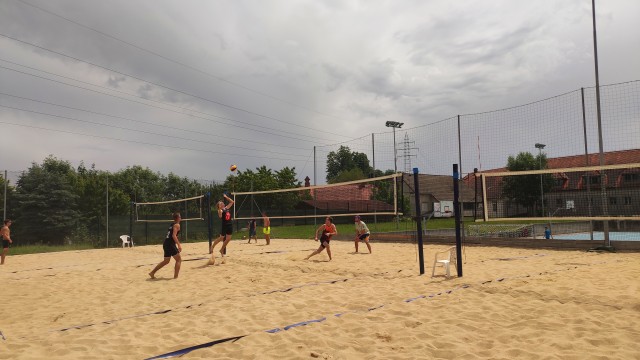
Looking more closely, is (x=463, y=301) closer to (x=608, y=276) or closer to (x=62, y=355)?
(x=608, y=276)

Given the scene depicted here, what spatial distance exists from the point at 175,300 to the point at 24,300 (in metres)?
2.47

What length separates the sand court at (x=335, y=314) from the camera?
3.72 m

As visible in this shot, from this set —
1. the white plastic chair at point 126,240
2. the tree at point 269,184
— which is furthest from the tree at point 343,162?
the white plastic chair at point 126,240

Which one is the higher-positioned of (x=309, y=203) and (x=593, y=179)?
(x=593, y=179)

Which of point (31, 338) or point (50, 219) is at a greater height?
point (50, 219)

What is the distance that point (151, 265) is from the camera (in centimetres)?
1023

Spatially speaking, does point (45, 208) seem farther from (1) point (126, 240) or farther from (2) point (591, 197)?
(2) point (591, 197)

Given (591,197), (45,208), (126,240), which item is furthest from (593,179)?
(45,208)

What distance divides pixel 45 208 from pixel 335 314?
17.8 meters

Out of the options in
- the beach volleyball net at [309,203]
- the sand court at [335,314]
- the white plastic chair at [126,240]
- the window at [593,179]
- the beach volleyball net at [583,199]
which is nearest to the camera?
the sand court at [335,314]

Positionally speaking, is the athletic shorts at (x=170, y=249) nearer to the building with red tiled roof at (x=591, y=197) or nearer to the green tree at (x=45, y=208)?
the building with red tiled roof at (x=591, y=197)

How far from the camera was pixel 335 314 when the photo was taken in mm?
4855

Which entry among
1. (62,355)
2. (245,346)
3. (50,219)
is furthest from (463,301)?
(50,219)

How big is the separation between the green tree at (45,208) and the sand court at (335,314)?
1065cm
